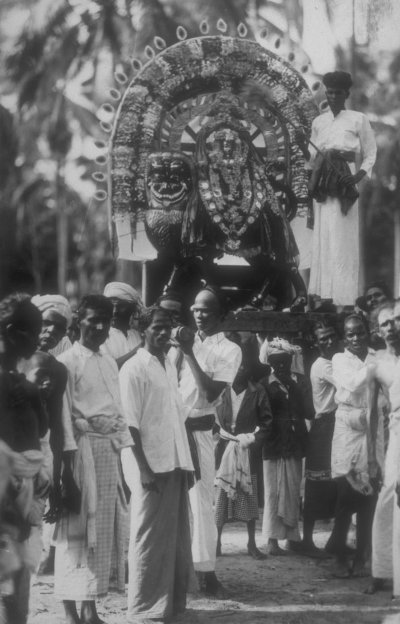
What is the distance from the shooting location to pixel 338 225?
902cm

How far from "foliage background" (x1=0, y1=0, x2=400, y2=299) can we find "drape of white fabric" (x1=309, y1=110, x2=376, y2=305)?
2.23m

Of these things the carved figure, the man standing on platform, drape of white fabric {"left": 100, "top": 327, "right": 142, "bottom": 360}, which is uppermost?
the carved figure

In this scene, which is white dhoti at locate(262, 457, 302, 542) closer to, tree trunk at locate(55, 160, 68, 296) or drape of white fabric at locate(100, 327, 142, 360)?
drape of white fabric at locate(100, 327, 142, 360)

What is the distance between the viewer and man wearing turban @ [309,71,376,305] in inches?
348

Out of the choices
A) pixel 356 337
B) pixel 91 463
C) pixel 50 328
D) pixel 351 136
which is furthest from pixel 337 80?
pixel 91 463

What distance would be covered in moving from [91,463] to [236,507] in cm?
213

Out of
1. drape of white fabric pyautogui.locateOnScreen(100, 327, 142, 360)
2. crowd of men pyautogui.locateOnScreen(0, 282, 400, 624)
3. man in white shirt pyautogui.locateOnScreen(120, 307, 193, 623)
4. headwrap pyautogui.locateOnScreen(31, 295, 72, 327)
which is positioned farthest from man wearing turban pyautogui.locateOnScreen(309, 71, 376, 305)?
man in white shirt pyautogui.locateOnScreen(120, 307, 193, 623)

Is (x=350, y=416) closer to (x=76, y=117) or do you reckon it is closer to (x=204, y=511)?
(x=204, y=511)

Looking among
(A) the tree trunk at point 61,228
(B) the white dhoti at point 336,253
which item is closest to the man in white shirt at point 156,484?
(B) the white dhoti at point 336,253

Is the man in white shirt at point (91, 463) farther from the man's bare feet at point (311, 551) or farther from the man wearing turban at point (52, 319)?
the man's bare feet at point (311, 551)

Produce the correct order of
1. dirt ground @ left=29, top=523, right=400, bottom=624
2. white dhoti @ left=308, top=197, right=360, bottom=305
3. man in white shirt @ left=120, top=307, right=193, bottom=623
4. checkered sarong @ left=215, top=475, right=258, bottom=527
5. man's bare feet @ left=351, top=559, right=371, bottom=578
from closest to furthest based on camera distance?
man in white shirt @ left=120, top=307, right=193, bottom=623 → dirt ground @ left=29, top=523, right=400, bottom=624 → man's bare feet @ left=351, top=559, right=371, bottom=578 → checkered sarong @ left=215, top=475, right=258, bottom=527 → white dhoti @ left=308, top=197, right=360, bottom=305

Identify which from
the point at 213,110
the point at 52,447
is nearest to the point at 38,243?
the point at 213,110

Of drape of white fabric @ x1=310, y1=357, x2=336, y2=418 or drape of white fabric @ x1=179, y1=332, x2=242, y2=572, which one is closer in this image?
drape of white fabric @ x1=179, y1=332, x2=242, y2=572

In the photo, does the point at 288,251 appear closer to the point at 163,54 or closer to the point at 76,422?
the point at 163,54
